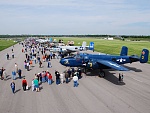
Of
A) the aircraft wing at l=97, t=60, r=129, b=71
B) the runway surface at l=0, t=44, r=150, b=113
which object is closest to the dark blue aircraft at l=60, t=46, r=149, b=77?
the aircraft wing at l=97, t=60, r=129, b=71

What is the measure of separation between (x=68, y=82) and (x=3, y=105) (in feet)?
27.1

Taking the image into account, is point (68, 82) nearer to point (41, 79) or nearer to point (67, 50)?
point (41, 79)

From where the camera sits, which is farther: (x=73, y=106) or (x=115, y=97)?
(x=115, y=97)

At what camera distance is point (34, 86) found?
57.4 ft

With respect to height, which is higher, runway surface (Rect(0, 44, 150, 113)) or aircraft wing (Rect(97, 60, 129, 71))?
aircraft wing (Rect(97, 60, 129, 71))

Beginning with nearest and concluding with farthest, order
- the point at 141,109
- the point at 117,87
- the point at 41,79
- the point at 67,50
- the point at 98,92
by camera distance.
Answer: the point at 141,109
the point at 98,92
the point at 117,87
the point at 41,79
the point at 67,50

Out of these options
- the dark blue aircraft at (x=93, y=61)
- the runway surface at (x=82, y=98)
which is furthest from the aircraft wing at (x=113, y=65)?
the runway surface at (x=82, y=98)

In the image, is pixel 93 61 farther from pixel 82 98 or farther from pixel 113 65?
pixel 82 98

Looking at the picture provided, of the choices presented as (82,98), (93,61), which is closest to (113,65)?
(93,61)

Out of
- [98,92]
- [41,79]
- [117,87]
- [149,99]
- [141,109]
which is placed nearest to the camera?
[141,109]

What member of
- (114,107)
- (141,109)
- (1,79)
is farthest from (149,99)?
(1,79)

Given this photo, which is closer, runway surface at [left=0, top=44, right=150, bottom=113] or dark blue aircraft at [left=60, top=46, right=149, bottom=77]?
runway surface at [left=0, top=44, right=150, bottom=113]

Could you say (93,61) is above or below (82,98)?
above

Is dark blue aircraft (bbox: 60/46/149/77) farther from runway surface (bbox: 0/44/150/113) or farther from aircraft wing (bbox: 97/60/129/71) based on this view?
runway surface (bbox: 0/44/150/113)
